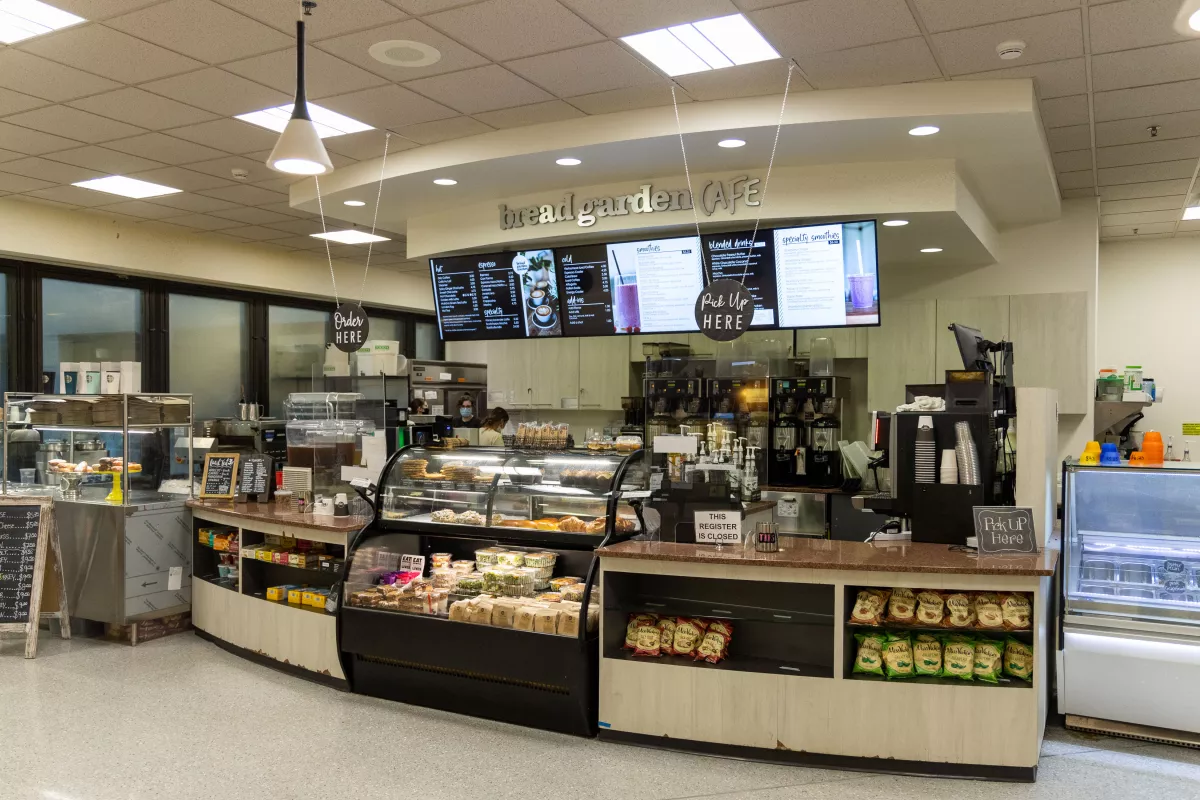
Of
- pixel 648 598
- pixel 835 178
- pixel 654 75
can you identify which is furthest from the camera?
pixel 835 178

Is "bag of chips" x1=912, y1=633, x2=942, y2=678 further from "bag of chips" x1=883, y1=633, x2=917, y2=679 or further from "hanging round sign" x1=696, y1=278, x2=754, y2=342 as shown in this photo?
"hanging round sign" x1=696, y1=278, x2=754, y2=342

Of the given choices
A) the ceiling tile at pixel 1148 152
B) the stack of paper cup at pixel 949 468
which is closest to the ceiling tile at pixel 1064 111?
the ceiling tile at pixel 1148 152

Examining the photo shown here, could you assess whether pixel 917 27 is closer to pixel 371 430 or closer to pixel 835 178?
pixel 835 178

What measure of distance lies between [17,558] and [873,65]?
5.99 metres

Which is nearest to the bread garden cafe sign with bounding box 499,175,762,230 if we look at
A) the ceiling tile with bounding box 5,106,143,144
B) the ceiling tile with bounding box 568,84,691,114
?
the ceiling tile with bounding box 568,84,691,114

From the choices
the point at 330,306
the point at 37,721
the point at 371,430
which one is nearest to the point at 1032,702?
the point at 371,430

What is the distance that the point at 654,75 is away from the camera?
15.5ft

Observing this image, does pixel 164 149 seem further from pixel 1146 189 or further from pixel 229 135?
pixel 1146 189

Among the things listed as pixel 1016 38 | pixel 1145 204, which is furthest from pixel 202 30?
pixel 1145 204

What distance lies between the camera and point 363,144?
5.94 meters

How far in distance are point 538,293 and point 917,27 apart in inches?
128

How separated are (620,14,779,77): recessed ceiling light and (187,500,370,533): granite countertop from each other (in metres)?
3.05

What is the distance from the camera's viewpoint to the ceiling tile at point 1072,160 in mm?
6109

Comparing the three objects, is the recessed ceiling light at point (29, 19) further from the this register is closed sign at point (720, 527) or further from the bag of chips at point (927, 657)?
the bag of chips at point (927, 657)
